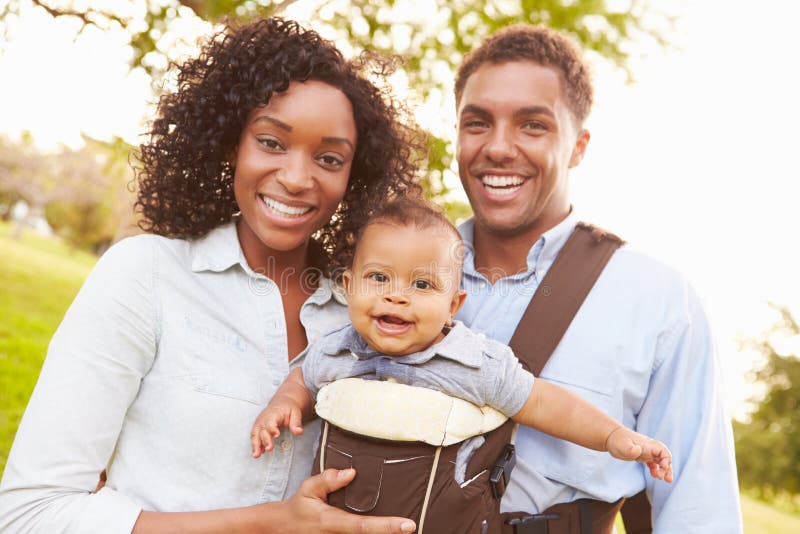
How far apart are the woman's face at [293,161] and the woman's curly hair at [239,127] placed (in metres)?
0.06

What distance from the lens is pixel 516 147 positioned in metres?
3.19

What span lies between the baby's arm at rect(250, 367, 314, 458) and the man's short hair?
5.80 feet

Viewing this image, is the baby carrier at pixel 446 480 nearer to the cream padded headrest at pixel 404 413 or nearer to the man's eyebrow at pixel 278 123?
the cream padded headrest at pixel 404 413

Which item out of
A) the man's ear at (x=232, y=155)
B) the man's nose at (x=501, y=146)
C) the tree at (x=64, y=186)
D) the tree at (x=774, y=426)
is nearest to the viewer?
the man's ear at (x=232, y=155)

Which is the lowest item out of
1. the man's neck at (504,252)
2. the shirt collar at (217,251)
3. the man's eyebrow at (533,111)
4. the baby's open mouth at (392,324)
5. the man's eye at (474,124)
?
the baby's open mouth at (392,324)

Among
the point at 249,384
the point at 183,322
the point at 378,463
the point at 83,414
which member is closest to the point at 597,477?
the point at 378,463

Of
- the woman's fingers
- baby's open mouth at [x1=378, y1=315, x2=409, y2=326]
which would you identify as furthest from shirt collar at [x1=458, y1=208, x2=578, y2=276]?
the woman's fingers

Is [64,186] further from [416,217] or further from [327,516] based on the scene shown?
[327,516]

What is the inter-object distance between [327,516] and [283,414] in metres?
0.35

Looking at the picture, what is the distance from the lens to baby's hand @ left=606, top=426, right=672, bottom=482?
225 centimetres

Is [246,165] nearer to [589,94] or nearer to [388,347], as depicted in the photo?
[388,347]

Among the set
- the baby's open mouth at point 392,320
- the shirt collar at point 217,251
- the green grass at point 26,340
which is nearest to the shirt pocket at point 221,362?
the shirt collar at point 217,251

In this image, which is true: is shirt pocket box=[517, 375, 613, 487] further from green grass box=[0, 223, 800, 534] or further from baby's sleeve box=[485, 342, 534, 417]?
green grass box=[0, 223, 800, 534]

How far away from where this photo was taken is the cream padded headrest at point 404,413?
2215 millimetres
